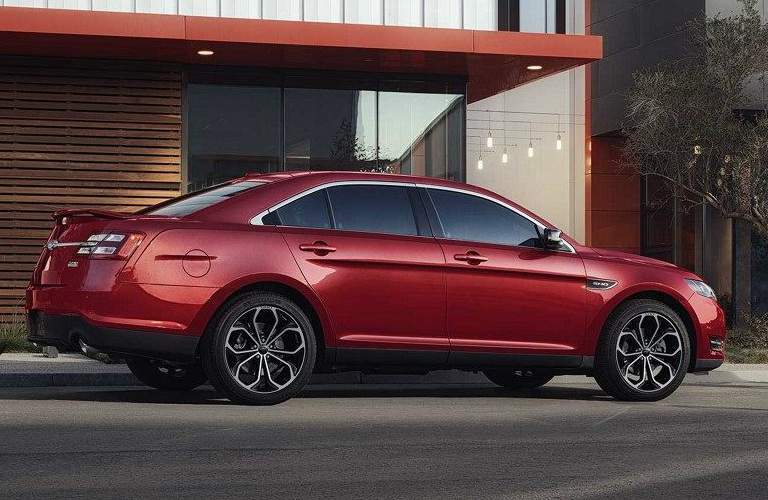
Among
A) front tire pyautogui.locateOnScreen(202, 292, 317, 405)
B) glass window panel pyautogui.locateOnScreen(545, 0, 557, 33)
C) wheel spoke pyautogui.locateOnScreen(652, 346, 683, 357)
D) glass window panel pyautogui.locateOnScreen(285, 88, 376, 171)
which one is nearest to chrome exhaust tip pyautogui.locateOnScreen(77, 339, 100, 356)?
front tire pyautogui.locateOnScreen(202, 292, 317, 405)

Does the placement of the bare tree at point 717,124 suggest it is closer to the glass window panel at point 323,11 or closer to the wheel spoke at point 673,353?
the glass window panel at point 323,11

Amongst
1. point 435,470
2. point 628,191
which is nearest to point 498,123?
point 628,191

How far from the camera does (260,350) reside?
31.9 feet

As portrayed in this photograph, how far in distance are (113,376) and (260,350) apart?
2845 millimetres

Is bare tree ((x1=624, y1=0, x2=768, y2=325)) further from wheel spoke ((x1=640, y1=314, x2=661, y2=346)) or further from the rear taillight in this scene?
the rear taillight

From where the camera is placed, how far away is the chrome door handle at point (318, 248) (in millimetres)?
9836

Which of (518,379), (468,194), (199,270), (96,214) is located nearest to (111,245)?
(96,214)

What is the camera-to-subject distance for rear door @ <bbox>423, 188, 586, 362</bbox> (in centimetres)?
1034

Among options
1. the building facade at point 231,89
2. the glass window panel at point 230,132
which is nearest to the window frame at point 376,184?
the building facade at point 231,89

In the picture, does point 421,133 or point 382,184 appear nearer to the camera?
point 382,184

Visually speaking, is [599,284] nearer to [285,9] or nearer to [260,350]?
[260,350]

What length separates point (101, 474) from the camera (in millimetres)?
6680

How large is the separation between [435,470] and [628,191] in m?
23.5

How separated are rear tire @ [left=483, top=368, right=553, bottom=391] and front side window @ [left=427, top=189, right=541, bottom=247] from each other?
Result: 68.5 inches
